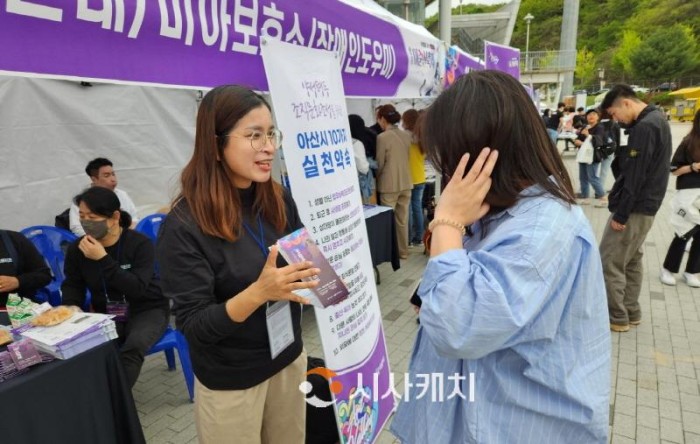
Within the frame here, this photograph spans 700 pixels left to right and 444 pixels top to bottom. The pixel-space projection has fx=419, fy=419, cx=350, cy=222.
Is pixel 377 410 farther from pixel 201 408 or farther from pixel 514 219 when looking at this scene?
pixel 514 219

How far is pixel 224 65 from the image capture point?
5.41 feet

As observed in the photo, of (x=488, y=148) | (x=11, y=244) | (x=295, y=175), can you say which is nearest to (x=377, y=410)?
(x=295, y=175)

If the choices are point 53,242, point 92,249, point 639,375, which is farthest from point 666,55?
point 92,249

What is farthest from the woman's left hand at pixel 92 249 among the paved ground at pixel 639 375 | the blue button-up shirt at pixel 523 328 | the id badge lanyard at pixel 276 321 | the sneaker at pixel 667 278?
the sneaker at pixel 667 278

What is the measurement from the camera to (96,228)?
7.94 ft

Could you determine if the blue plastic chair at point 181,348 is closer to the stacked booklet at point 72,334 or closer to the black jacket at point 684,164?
the stacked booklet at point 72,334

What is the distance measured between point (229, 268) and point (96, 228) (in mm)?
1528

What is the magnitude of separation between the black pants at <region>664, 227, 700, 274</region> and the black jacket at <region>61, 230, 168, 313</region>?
4742 mm

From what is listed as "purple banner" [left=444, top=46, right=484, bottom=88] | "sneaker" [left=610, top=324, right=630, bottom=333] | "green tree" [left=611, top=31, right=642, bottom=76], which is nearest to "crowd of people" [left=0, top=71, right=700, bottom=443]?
"sneaker" [left=610, top=324, right=630, bottom=333]

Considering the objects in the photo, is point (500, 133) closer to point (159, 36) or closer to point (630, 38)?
point (159, 36)

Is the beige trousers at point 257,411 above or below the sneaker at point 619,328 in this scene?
above

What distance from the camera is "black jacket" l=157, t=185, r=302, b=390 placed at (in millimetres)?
1264

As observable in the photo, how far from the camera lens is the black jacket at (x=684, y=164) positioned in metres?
3.85

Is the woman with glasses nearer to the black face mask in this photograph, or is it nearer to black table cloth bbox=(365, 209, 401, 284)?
the black face mask
